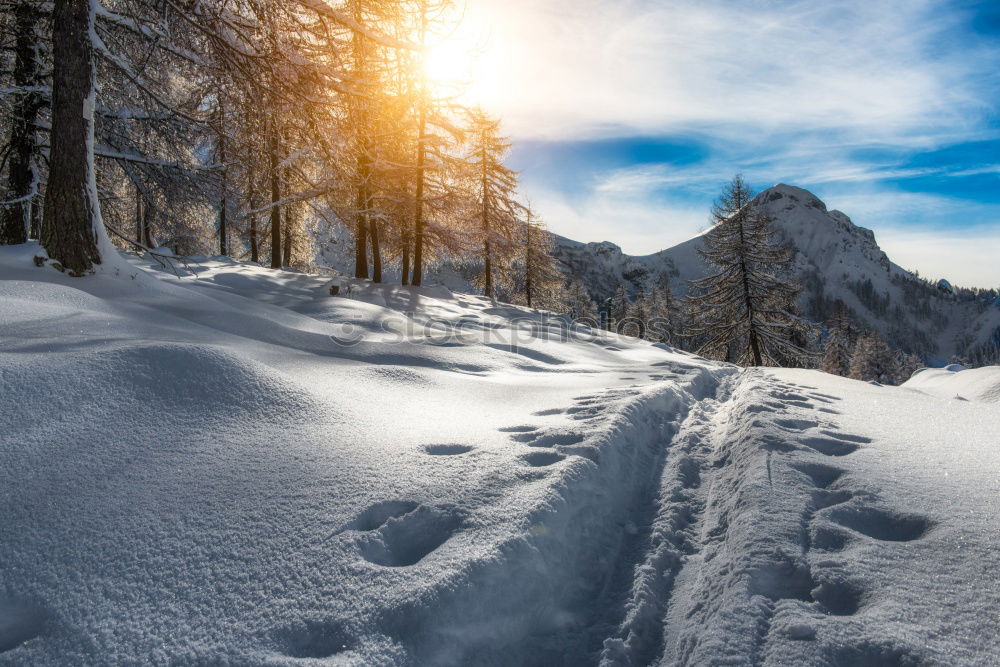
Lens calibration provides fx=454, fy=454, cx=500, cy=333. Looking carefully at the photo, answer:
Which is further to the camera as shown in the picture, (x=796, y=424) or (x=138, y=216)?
(x=138, y=216)

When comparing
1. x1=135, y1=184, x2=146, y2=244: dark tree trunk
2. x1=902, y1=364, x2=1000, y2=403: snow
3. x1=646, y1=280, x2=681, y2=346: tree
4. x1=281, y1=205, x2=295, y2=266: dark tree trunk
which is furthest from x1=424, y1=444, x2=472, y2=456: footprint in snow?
x1=646, y1=280, x2=681, y2=346: tree

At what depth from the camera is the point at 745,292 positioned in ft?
59.4

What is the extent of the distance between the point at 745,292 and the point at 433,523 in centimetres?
1911

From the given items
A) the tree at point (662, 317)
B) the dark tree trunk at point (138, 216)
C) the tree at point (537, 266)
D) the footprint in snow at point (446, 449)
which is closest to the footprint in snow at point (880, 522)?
the footprint in snow at point (446, 449)

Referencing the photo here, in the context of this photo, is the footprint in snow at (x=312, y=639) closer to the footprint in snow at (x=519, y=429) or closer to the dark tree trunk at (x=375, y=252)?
the footprint in snow at (x=519, y=429)

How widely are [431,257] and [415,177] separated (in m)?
3.33

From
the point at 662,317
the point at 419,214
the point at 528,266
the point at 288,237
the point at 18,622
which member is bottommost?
the point at 18,622

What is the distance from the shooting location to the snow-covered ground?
145 cm

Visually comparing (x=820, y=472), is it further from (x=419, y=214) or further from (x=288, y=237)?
(x=288, y=237)

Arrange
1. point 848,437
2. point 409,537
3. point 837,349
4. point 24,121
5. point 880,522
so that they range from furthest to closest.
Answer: point 837,349
point 24,121
point 848,437
point 880,522
point 409,537

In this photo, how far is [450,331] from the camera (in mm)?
8414

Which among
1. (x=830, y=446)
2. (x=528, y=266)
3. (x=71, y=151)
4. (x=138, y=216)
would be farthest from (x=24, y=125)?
(x=528, y=266)

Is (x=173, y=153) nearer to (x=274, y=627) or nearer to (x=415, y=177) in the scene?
(x=415, y=177)

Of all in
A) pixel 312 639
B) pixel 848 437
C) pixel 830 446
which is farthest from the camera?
pixel 848 437
